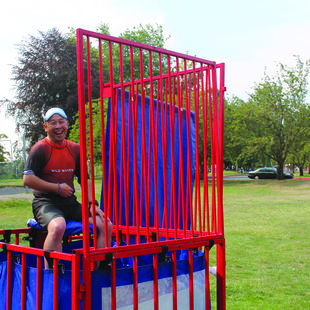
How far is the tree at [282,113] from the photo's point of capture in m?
31.9

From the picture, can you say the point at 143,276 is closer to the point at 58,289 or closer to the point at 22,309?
the point at 58,289

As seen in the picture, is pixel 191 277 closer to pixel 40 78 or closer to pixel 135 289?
pixel 135 289

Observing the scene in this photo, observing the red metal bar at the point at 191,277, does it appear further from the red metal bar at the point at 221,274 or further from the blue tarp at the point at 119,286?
the red metal bar at the point at 221,274

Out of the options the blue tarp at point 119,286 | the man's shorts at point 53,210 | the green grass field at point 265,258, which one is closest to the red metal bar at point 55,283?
the blue tarp at point 119,286

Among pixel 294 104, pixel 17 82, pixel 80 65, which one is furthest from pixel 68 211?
pixel 294 104

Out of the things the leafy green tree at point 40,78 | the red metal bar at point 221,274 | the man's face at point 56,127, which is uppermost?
the leafy green tree at point 40,78

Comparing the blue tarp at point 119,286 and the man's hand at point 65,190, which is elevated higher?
the man's hand at point 65,190

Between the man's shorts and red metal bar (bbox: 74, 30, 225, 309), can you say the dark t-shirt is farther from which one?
red metal bar (bbox: 74, 30, 225, 309)

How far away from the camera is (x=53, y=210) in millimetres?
3596

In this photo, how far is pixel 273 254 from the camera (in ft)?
25.2

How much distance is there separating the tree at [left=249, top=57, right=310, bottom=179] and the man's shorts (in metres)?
29.7

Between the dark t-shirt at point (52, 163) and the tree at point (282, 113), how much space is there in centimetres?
2970

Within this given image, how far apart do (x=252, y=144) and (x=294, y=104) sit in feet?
13.9

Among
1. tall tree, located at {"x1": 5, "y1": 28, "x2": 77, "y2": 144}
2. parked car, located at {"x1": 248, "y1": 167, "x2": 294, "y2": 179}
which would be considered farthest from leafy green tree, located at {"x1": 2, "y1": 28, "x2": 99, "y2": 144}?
parked car, located at {"x1": 248, "y1": 167, "x2": 294, "y2": 179}
